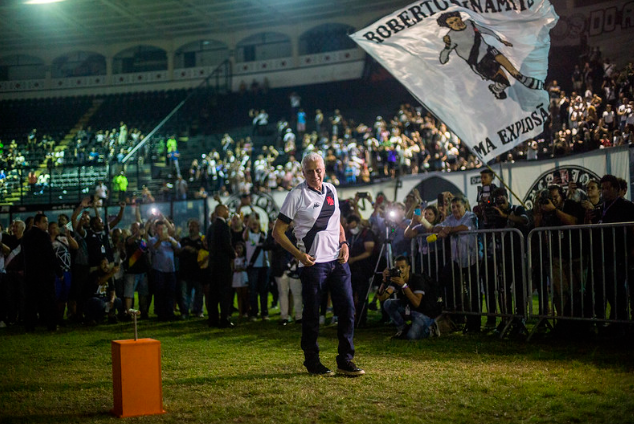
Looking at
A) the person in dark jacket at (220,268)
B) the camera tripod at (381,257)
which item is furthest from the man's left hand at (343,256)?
the person in dark jacket at (220,268)

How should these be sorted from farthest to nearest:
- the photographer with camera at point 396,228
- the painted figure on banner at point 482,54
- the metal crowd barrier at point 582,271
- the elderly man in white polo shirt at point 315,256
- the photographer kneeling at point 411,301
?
the photographer with camera at point 396,228, the painted figure on banner at point 482,54, the photographer kneeling at point 411,301, the metal crowd barrier at point 582,271, the elderly man in white polo shirt at point 315,256

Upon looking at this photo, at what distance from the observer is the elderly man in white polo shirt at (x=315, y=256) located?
6.34 m

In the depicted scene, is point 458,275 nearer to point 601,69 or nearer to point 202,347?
point 202,347

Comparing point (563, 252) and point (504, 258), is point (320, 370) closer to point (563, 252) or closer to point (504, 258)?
point (504, 258)

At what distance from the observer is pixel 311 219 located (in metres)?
Result: 6.34

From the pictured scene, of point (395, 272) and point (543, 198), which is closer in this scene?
point (543, 198)

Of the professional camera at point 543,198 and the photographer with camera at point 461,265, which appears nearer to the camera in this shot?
the professional camera at point 543,198

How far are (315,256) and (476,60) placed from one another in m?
4.08

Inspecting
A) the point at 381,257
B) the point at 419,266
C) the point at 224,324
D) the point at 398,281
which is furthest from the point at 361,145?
the point at 398,281

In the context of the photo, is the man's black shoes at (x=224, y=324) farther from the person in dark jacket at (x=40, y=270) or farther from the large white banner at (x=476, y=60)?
the large white banner at (x=476, y=60)

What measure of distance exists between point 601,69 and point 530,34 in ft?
47.5

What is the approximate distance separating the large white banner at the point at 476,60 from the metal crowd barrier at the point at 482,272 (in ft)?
3.80

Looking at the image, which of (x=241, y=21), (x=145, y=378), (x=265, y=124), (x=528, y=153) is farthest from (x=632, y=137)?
(x=241, y=21)

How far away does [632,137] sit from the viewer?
48.2 feet
